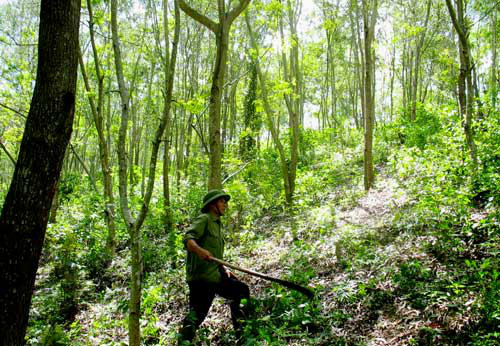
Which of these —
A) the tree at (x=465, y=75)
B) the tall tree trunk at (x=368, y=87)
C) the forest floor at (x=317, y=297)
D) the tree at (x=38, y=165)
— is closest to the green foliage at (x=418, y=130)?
the tall tree trunk at (x=368, y=87)

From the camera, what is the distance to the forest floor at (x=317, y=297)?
12.3ft

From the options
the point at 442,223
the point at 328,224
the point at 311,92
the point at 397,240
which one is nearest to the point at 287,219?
the point at 328,224

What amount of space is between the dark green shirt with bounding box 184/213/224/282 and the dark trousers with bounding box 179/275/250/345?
9 cm

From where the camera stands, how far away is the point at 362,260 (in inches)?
193

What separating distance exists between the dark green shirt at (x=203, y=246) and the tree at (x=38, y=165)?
161 cm

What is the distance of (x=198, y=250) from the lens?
12.2 ft

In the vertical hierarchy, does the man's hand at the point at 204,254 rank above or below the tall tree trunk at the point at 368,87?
below

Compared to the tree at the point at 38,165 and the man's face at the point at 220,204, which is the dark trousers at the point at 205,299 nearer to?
the man's face at the point at 220,204

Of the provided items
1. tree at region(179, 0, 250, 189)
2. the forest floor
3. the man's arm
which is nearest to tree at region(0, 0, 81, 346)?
the man's arm

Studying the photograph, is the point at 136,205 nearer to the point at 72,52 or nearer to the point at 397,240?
the point at 397,240

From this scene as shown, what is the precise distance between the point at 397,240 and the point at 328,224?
1.27 metres

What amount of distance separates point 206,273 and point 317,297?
151cm

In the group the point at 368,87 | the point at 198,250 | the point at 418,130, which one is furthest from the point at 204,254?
the point at 418,130

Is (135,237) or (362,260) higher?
(135,237)
